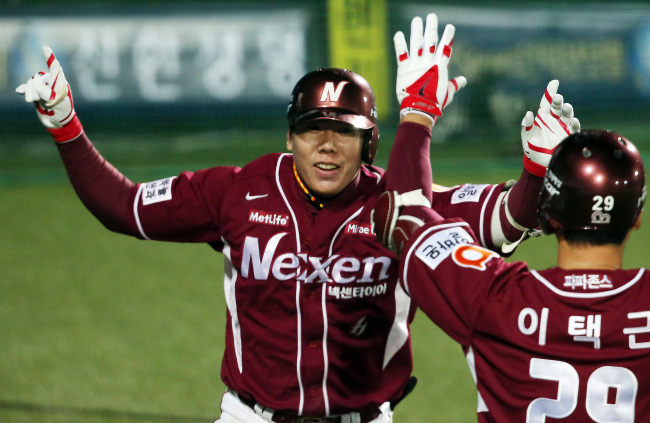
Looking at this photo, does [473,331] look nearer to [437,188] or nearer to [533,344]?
[533,344]

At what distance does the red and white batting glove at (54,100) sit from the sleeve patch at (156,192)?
39 centimetres

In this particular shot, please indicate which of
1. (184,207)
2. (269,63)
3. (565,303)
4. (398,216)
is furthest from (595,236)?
(269,63)

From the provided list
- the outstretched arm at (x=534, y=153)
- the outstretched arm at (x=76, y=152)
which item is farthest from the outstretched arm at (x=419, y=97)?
the outstretched arm at (x=76, y=152)

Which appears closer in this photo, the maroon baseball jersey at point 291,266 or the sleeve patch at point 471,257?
the sleeve patch at point 471,257

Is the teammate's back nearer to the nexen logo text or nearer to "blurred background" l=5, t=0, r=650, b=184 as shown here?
the nexen logo text

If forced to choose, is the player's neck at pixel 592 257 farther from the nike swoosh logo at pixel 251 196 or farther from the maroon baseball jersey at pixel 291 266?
the nike swoosh logo at pixel 251 196

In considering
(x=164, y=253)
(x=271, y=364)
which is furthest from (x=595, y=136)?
(x=164, y=253)

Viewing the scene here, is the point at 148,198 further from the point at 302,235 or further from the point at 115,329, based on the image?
the point at 115,329

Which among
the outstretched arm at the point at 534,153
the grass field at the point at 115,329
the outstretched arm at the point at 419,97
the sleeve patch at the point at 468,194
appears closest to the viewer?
the outstretched arm at the point at 419,97

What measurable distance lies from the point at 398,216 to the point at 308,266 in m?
0.78

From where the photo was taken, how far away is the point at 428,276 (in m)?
2.83

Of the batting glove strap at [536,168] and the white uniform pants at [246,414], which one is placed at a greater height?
the batting glove strap at [536,168]

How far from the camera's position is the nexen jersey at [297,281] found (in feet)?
12.5

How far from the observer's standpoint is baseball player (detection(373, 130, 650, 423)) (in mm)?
2635
